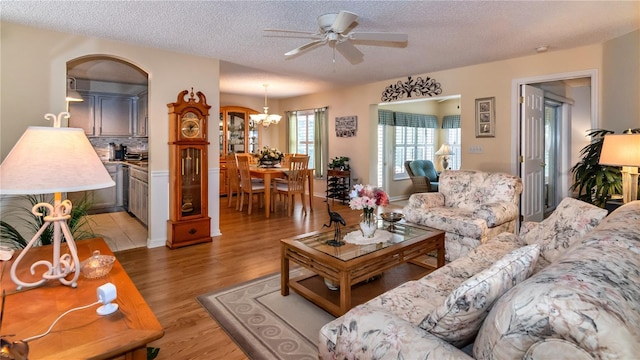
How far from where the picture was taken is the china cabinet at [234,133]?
25.4ft

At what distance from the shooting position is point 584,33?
3.50 m

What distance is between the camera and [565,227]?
2.28 metres

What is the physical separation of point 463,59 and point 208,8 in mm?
3347

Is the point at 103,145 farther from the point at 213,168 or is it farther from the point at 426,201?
the point at 426,201

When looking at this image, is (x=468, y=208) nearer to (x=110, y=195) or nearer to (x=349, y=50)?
(x=349, y=50)

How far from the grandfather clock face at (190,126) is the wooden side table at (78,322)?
9.01 feet

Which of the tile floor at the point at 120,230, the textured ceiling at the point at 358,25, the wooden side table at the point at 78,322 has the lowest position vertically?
the tile floor at the point at 120,230

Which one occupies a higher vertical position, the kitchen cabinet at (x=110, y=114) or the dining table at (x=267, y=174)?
the kitchen cabinet at (x=110, y=114)

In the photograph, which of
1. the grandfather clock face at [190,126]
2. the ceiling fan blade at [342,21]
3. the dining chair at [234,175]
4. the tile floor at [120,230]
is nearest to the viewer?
the ceiling fan blade at [342,21]

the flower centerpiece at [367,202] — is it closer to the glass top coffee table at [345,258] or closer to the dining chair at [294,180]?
the glass top coffee table at [345,258]

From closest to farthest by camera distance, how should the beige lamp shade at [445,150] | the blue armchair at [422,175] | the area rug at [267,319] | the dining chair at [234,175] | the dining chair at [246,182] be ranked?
the area rug at [267,319] → the dining chair at [246,182] → the dining chair at [234,175] → the blue armchair at [422,175] → the beige lamp shade at [445,150]

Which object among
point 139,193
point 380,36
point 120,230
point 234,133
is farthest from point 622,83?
point 234,133

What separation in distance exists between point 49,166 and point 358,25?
275 cm

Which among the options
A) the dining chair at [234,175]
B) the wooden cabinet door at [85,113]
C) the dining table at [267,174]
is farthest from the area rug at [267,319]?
the wooden cabinet door at [85,113]
